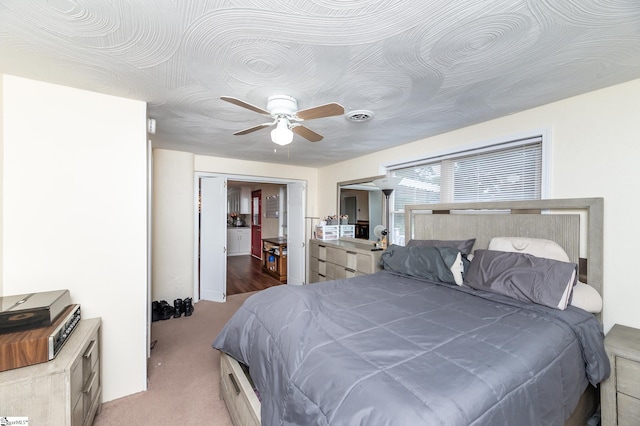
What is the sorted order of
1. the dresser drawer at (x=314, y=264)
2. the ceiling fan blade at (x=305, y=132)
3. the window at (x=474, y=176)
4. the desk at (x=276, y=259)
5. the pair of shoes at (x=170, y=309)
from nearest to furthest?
1. the ceiling fan blade at (x=305, y=132)
2. the window at (x=474, y=176)
3. the pair of shoes at (x=170, y=309)
4. the dresser drawer at (x=314, y=264)
5. the desk at (x=276, y=259)

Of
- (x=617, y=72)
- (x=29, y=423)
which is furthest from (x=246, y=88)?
(x=617, y=72)

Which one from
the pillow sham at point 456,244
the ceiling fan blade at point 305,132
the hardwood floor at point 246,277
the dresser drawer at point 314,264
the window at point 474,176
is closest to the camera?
the ceiling fan blade at point 305,132

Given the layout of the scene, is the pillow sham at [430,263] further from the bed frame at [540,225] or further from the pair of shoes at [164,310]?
the pair of shoes at [164,310]

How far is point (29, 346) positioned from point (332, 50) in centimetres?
231

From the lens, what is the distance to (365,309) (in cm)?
172

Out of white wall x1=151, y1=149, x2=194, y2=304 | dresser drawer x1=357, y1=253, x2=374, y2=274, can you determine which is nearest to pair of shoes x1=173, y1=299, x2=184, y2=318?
white wall x1=151, y1=149, x2=194, y2=304

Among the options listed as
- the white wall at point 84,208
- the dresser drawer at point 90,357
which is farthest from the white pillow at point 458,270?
the dresser drawer at point 90,357

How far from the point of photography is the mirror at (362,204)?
408cm

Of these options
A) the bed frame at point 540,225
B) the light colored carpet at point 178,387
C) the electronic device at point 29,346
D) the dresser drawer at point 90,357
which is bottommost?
the light colored carpet at point 178,387

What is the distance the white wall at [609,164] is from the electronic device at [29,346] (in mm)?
3616

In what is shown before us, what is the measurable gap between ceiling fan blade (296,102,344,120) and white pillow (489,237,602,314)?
1790mm

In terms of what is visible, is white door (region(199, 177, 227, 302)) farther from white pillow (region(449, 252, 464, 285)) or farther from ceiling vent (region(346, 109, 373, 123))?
white pillow (region(449, 252, 464, 285))

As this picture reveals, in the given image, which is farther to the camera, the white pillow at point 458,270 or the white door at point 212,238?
the white door at point 212,238

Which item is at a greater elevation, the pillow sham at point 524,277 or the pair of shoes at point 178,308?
the pillow sham at point 524,277
